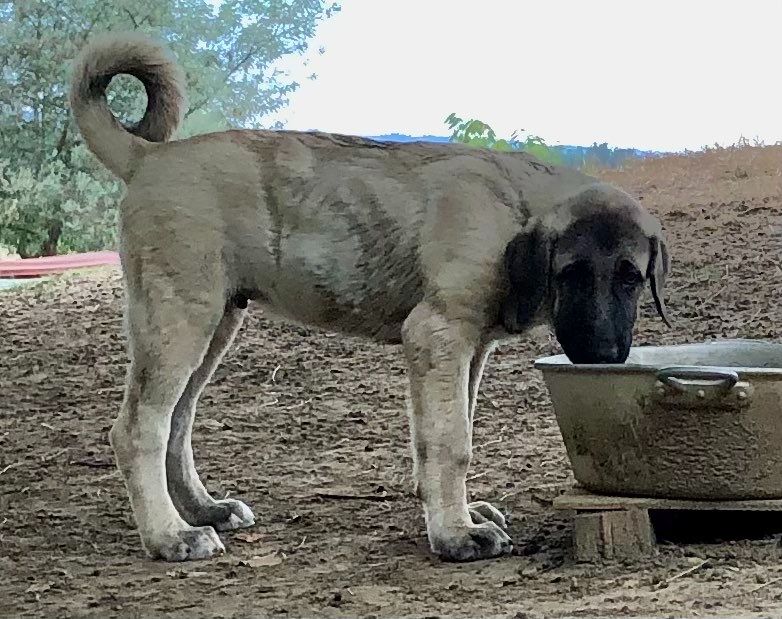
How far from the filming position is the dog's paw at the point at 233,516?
8.68ft

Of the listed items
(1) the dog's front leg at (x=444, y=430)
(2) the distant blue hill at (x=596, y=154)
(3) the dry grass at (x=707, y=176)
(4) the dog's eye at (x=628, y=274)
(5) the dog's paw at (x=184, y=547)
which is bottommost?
(5) the dog's paw at (x=184, y=547)

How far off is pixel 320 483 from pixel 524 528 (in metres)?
0.67

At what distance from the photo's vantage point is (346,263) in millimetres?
2521

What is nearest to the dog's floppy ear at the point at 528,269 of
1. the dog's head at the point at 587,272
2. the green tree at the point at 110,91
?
the dog's head at the point at 587,272

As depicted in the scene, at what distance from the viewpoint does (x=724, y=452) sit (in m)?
2.19

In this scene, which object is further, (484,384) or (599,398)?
(484,384)

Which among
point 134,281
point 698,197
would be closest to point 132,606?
point 134,281

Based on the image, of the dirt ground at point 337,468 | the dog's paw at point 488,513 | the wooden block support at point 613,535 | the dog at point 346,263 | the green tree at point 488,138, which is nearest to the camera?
the dirt ground at point 337,468

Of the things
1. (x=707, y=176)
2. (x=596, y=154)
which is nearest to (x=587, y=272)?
(x=596, y=154)

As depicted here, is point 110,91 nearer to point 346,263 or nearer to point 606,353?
point 346,263

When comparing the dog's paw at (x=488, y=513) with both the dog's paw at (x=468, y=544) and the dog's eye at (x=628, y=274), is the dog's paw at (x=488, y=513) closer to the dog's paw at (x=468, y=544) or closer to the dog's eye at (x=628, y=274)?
the dog's paw at (x=468, y=544)

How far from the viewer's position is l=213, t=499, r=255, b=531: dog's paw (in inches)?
104

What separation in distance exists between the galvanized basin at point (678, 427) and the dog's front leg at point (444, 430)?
0.19 m

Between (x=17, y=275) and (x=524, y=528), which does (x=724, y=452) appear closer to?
(x=524, y=528)
